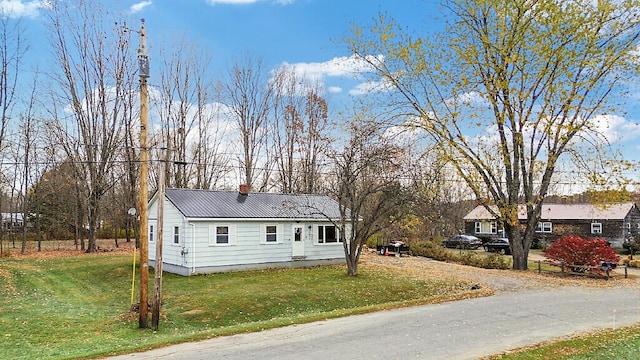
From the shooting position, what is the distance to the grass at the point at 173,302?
964 cm

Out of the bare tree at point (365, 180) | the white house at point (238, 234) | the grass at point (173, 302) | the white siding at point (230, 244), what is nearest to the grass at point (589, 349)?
the grass at point (173, 302)

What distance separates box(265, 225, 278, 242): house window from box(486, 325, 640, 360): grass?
14.6 meters

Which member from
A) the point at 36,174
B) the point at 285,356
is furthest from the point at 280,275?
the point at 36,174

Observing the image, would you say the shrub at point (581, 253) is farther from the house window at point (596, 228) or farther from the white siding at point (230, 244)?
the house window at point (596, 228)

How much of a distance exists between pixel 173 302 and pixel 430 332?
8.40 meters

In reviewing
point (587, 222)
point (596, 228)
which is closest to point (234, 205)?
point (587, 222)

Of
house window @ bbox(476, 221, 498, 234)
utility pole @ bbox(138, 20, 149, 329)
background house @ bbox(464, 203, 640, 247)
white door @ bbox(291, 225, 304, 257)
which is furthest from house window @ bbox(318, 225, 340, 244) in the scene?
house window @ bbox(476, 221, 498, 234)

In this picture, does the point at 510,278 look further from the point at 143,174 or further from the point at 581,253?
the point at 143,174

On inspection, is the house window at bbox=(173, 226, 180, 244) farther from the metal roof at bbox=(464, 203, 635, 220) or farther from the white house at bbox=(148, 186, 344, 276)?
the metal roof at bbox=(464, 203, 635, 220)

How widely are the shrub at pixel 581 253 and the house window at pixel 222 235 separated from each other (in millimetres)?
Result: 15263

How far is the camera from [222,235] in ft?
66.0

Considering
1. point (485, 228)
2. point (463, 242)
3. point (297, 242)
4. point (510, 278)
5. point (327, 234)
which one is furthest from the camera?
point (485, 228)

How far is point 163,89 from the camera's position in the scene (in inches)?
1304

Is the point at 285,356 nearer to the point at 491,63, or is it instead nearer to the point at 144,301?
the point at 144,301
